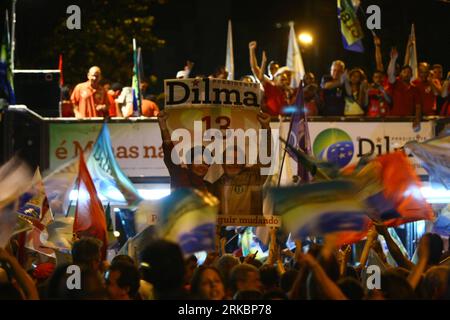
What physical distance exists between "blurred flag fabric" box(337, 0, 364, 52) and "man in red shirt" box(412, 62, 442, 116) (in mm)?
1193

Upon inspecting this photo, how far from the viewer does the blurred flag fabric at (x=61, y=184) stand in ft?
41.7

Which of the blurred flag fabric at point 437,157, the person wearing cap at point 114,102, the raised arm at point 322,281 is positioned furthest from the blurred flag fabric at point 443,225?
the person wearing cap at point 114,102

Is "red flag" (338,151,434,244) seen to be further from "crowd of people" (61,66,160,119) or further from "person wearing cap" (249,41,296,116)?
"crowd of people" (61,66,160,119)

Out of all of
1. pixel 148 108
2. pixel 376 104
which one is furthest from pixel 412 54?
pixel 148 108

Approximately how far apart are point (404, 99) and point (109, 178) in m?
5.93

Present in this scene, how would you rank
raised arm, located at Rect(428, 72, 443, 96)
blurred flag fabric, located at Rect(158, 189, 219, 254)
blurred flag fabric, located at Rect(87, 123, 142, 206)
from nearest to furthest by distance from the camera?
blurred flag fabric, located at Rect(158, 189, 219, 254) < blurred flag fabric, located at Rect(87, 123, 142, 206) < raised arm, located at Rect(428, 72, 443, 96)

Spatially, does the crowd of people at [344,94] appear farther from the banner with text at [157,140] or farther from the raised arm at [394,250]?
the raised arm at [394,250]

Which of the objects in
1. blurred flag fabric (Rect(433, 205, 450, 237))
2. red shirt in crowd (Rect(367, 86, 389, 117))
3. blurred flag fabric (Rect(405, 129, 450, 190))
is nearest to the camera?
blurred flag fabric (Rect(433, 205, 450, 237))

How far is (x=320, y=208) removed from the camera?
7.72 meters

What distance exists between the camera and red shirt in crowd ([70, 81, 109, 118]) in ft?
57.8

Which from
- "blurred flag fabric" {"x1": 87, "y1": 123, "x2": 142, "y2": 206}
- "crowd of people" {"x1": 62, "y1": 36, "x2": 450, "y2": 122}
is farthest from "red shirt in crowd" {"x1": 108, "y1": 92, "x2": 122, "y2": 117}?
"blurred flag fabric" {"x1": 87, "y1": 123, "x2": 142, "y2": 206}

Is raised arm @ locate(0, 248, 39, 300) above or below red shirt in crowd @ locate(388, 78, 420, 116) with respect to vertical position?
below

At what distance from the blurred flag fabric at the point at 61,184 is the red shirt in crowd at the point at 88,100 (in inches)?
188

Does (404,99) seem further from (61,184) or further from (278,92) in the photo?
(61,184)
